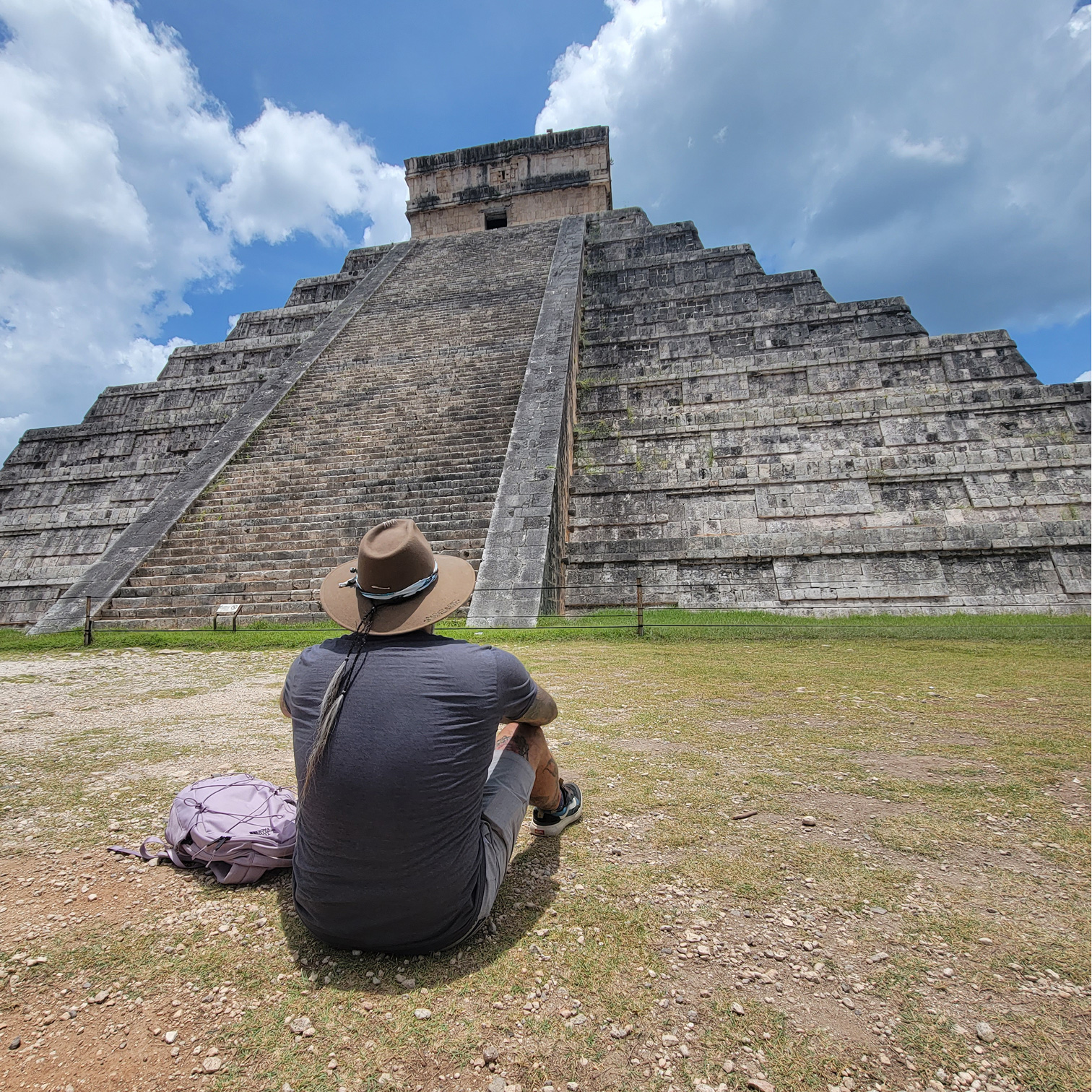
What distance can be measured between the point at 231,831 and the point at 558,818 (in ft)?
4.42

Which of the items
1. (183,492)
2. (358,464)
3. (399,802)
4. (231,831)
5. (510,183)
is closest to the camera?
(399,802)

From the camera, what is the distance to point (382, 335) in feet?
55.2

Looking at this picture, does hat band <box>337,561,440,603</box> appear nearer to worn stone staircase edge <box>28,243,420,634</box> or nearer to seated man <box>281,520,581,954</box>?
seated man <box>281,520,581,954</box>

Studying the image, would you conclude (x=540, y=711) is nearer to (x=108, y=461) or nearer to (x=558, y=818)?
(x=558, y=818)

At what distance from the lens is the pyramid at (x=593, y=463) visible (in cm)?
1045

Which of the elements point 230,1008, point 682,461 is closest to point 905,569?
point 682,461

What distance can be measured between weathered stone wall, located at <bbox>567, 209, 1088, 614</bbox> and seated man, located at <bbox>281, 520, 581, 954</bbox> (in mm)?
8758

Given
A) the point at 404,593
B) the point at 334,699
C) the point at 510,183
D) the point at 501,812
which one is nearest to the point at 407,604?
the point at 404,593

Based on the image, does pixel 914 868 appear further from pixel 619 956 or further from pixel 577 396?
pixel 577 396

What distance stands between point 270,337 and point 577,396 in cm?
1014

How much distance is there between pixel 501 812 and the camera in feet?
7.46

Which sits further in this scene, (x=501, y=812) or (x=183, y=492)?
(x=183, y=492)

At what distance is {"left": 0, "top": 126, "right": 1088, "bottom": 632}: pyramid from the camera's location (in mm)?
10453

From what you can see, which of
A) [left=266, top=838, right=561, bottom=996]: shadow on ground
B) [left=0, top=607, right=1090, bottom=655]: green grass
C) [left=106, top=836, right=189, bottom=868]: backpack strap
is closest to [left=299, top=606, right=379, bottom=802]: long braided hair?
[left=266, top=838, right=561, bottom=996]: shadow on ground
